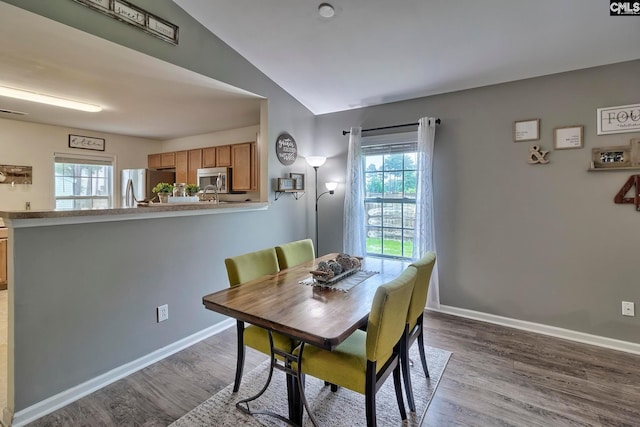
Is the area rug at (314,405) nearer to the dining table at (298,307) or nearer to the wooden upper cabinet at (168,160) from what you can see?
the dining table at (298,307)

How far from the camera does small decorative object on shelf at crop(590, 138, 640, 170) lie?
242cm

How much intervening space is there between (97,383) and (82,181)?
401cm

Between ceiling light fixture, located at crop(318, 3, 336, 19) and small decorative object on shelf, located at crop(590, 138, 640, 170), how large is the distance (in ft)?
8.05

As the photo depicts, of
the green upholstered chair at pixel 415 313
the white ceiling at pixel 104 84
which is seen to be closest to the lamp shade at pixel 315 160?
the white ceiling at pixel 104 84

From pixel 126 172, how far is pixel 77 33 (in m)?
3.59

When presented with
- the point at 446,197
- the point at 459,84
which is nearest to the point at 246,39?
the point at 459,84

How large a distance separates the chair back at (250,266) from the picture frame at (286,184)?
1.20 m

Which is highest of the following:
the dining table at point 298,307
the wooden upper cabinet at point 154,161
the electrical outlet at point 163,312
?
the wooden upper cabinet at point 154,161

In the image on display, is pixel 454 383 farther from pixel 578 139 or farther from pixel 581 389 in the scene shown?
pixel 578 139

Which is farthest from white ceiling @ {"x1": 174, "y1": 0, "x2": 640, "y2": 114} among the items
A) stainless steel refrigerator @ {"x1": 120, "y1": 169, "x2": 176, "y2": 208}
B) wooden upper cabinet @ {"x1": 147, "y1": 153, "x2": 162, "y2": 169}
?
wooden upper cabinet @ {"x1": 147, "y1": 153, "x2": 162, "y2": 169}

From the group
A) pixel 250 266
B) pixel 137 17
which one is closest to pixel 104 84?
pixel 137 17

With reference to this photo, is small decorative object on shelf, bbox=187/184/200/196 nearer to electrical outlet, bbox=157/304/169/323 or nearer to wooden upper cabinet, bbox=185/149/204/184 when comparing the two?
wooden upper cabinet, bbox=185/149/204/184

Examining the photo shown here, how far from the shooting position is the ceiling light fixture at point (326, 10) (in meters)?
2.21

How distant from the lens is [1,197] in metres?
4.02
